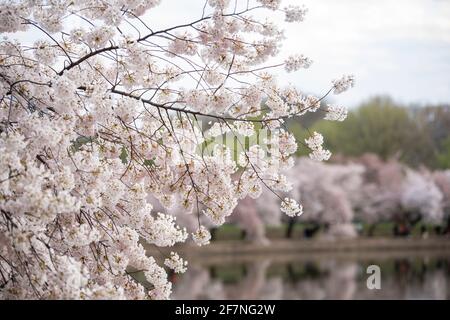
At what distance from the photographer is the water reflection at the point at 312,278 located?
685 inches

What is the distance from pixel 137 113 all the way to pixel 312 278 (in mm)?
17160

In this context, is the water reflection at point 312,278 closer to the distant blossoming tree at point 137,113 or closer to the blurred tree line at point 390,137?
the distant blossoming tree at point 137,113

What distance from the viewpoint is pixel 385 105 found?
135ft

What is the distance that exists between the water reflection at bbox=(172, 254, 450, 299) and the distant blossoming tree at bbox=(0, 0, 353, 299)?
12332mm

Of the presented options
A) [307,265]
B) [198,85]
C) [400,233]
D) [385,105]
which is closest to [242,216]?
[307,265]

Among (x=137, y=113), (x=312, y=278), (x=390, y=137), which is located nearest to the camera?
(x=137, y=113)

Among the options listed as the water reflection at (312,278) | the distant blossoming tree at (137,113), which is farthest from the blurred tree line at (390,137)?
the distant blossoming tree at (137,113)

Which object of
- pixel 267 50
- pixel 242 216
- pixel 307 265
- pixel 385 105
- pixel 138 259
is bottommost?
pixel 138 259

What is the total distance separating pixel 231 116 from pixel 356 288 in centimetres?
1524

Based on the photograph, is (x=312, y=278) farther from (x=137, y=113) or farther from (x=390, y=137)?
(x=390, y=137)

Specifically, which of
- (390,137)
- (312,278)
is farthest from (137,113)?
(390,137)

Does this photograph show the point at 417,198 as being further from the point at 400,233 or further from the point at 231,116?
the point at 231,116

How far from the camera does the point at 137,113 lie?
3695mm

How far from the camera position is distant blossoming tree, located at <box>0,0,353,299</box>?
3318mm
